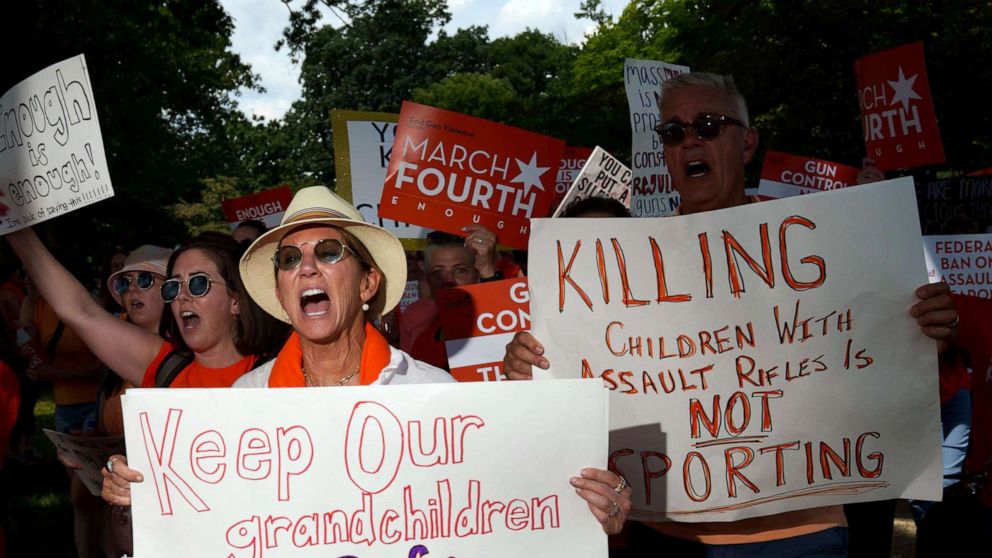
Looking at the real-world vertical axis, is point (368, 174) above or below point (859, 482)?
above

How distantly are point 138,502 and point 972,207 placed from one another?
10213 mm

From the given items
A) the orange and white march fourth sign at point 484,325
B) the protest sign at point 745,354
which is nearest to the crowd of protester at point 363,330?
the protest sign at point 745,354

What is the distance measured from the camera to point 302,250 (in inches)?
113

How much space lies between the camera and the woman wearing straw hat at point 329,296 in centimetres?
284

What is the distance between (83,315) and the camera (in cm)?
359

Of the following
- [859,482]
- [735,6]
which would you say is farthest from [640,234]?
[735,6]

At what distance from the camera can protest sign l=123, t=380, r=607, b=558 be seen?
7.68 feet

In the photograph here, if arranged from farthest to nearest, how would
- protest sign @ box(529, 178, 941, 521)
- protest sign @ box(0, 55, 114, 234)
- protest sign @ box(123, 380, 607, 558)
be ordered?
protest sign @ box(0, 55, 114, 234) < protest sign @ box(529, 178, 941, 521) < protest sign @ box(123, 380, 607, 558)

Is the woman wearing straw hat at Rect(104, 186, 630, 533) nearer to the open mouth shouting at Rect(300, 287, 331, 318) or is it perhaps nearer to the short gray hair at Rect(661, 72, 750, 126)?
the open mouth shouting at Rect(300, 287, 331, 318)

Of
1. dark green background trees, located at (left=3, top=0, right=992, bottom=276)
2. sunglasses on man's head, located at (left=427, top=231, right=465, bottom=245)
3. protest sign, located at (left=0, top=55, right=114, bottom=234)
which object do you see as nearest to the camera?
protest sign, located at (left=0, top=55, right=114, bottom=234)

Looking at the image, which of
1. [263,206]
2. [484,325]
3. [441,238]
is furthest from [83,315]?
[263,206]

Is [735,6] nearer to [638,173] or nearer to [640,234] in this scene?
[638,173]

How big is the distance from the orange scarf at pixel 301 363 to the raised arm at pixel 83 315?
1.01m

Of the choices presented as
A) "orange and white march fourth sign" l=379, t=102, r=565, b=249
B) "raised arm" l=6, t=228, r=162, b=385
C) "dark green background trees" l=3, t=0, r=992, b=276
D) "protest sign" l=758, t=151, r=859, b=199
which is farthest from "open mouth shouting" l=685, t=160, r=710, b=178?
"dark green background trees" l=3, t=0, r=992, b=276
